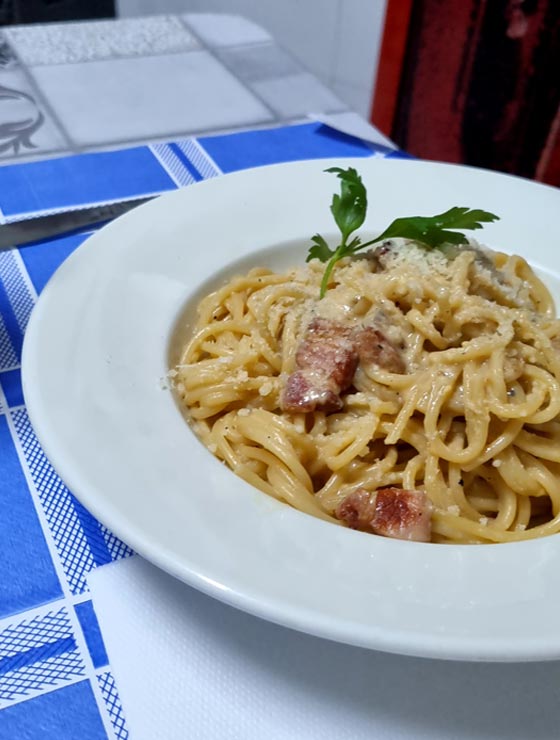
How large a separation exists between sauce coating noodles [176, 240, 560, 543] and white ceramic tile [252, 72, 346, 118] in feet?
4.89

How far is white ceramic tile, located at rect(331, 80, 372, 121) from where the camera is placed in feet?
16.2

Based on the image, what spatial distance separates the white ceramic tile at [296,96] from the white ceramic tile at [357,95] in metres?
1.81

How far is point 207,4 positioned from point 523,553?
570 cm

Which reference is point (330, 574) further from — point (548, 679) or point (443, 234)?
point (443, 234)

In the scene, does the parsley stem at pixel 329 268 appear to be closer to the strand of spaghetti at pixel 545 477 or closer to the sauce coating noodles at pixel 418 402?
the sauce coating noodles at pixel 418 402

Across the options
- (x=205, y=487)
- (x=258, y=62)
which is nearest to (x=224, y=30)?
(x=258, y=62)

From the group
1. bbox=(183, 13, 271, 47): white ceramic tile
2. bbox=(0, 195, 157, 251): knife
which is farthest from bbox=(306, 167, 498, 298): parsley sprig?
bbox=(183, 13, 271, 47): white ceramic tile

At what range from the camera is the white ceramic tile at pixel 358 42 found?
460cm

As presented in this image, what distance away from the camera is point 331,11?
16.2ft

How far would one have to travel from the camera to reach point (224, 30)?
11.4ft

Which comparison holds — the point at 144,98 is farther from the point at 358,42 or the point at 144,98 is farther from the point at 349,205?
the point at 358,42

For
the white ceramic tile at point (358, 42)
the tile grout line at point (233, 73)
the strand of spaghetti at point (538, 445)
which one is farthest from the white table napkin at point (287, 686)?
the white ceramic tile at point (358, 42)

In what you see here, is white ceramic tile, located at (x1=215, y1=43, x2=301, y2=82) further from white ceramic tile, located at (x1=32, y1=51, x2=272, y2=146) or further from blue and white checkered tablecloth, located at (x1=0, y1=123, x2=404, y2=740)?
blue and white checkered tablecloth, located at (x1=0, y1=123, x2=404, y2=740)

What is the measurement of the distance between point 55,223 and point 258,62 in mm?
1679
